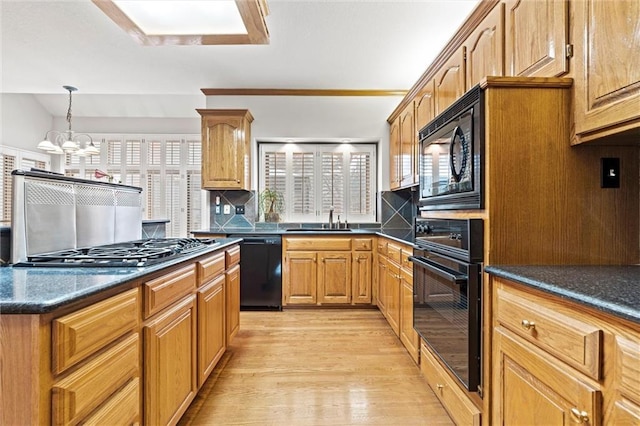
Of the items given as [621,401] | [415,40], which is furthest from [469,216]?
[415,40]

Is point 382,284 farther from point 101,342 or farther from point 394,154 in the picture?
point 101,342

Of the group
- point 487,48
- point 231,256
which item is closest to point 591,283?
point 487,48

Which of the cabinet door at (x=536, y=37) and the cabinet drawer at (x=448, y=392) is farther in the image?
the cabinet drawer at (x=448, y=392)

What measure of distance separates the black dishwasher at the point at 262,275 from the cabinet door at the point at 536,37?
262cm

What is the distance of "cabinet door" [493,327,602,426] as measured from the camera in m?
0.82

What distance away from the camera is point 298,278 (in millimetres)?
3428

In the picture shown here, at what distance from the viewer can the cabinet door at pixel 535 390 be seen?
0.82 m

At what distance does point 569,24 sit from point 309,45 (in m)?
2.07

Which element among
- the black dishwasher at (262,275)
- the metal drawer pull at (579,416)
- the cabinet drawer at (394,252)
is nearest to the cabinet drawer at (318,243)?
the black dishwasher at (262,275)

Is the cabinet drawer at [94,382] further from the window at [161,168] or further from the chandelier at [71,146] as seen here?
the window at [161,168]

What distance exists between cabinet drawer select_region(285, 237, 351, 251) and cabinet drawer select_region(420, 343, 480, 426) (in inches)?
62.4

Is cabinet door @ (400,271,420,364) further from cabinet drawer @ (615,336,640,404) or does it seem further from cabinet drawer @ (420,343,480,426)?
cabinet drawer @ (615,336,640,404)

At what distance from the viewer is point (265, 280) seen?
11.2 feet

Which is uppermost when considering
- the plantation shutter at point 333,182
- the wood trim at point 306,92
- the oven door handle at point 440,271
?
the wood trim at point 306,92
